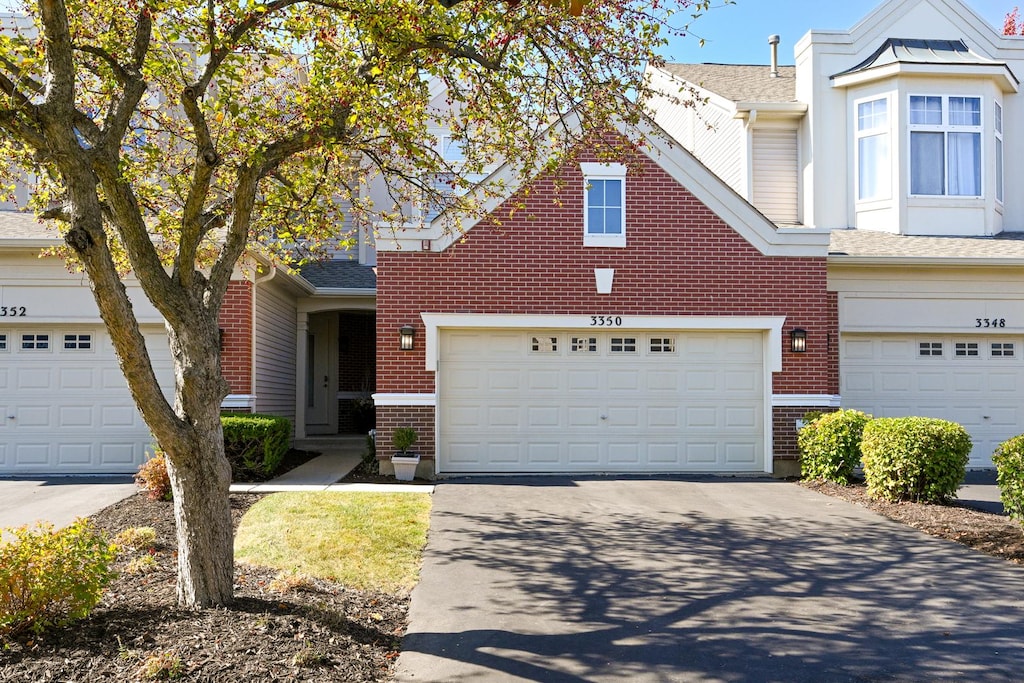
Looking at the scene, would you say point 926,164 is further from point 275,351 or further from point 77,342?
point 77,342

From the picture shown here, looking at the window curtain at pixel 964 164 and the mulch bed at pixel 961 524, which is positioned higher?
the window curtain at pixel 964 164

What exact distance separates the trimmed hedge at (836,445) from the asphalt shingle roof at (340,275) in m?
9.12

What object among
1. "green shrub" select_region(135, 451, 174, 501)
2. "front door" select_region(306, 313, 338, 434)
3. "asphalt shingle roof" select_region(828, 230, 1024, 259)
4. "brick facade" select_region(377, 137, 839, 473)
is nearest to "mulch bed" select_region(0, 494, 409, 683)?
"green shrub" select_region(135, 451, 174, 501)

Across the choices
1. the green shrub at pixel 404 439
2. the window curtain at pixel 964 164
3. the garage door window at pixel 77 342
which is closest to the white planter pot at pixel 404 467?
the green shrub at pixel 404 439

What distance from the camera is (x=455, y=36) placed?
720cm

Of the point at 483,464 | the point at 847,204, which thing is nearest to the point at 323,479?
the point at 483,464

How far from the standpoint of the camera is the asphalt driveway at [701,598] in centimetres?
560

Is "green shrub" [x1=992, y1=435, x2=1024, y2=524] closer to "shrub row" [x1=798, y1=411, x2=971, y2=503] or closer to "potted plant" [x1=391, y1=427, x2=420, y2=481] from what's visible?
"shrub row" [x1=798, y1=411, x2=971, y2=503]

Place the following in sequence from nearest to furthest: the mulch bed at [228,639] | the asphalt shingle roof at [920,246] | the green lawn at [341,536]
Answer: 1. the mulch bed at [228,639]
2. the green lawn at [341,536]
3. the asphalt shingle roof at [920,246]

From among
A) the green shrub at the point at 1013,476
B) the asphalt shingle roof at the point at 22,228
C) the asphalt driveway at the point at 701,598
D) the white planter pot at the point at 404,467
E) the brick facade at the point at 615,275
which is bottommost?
the asphalt driveway at the point at 701,598

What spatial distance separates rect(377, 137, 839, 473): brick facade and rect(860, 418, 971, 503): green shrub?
2.50 m

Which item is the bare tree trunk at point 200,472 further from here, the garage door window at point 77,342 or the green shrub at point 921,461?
the garage door window at point 77,342

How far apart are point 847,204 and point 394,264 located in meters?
9.65

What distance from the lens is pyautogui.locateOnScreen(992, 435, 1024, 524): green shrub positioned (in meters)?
8.77
